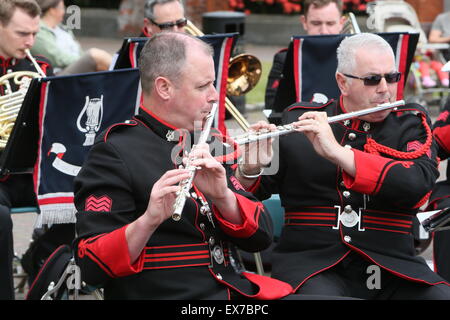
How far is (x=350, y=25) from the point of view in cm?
602

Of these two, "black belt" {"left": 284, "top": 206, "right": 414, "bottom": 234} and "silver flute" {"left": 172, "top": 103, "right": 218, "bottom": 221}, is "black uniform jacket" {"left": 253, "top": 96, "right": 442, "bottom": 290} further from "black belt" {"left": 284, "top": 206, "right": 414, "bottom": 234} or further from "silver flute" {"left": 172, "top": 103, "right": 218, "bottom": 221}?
"silver flute" {"left": 172, "top": 103, "right": 218, "bottom": 221}

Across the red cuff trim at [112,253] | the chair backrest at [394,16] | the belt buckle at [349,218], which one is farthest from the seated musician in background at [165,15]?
the chair backrest at [394,16]

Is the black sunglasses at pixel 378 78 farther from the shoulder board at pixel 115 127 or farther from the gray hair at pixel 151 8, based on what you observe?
the gray hair at pixel 151 8

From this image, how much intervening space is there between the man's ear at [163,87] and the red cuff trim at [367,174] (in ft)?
2.58

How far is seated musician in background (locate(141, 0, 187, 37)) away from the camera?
576 cm

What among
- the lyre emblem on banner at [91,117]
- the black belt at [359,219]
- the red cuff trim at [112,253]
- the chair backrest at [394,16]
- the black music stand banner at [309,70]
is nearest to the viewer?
the red cuff trim at [112,253]

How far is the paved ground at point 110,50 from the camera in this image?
5.94 metres

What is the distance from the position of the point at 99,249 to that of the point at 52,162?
154 cm

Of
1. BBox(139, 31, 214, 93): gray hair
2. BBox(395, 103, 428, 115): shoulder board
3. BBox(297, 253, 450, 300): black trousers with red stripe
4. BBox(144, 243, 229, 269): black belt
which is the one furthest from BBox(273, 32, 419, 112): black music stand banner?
BBox(144, 243, 229, 269): black belt

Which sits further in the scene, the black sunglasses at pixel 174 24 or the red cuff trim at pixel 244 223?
the black sunglasses at pixel 174 24

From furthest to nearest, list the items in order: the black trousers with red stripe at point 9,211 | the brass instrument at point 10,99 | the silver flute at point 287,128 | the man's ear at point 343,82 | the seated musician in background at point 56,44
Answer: the seated musician in background at point 56,44
the brass instrument at point 10,99
the black trousers with red stripe at point 9,211
the man's ear at point 343,82
the silver flute at point 287,128
